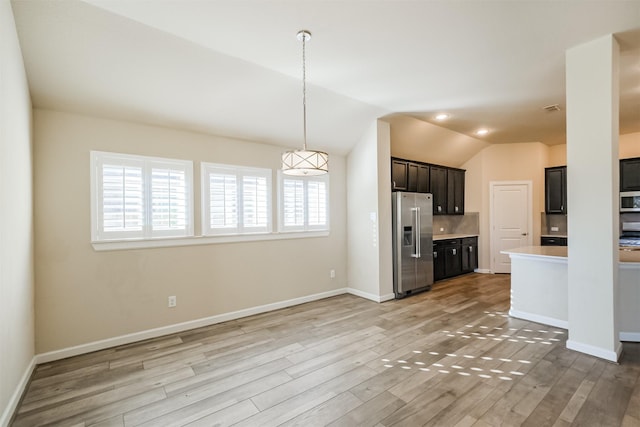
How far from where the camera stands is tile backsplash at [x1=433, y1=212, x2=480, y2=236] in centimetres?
699

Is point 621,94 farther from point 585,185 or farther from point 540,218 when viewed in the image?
point 540,218

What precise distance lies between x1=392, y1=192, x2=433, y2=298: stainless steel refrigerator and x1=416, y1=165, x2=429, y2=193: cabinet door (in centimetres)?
56

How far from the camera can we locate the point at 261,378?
2.57m

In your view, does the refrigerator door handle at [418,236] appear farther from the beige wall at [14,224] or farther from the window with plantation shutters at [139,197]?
the beige wall at [14,224]

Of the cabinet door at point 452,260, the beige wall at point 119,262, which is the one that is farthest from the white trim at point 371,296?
the cabinet door at point 452,260

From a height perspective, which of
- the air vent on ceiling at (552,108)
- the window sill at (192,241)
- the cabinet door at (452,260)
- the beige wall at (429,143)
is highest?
the air vent on ceiling at (552,108)

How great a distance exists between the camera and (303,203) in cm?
478

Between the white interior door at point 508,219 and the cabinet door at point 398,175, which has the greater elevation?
the cabinet door at point 398,175

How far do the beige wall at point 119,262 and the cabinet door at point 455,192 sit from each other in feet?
13.7

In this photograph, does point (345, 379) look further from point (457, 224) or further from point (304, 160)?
point (457, 224)

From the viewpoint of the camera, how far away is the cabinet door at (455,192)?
667cm

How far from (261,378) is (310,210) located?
2.76 m

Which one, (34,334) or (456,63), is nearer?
(34,334)

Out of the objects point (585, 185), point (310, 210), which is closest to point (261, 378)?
point (310, 210)
